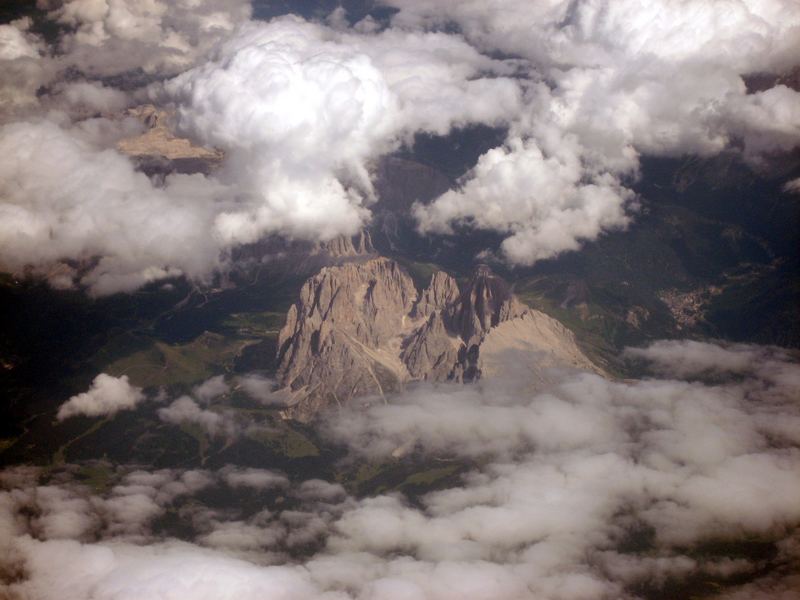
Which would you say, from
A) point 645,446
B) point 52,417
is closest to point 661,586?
point 645,446

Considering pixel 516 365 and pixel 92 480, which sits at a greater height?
pixel 516 365

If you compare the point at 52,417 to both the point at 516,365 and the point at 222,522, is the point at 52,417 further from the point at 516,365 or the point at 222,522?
the point at 516,365

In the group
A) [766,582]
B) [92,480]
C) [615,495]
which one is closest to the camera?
[766,582]

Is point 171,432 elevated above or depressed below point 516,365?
below

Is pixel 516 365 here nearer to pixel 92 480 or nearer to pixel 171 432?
pixel 171 432

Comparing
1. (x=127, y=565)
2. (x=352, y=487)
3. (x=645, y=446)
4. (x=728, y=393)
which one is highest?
(x=728, y=393)

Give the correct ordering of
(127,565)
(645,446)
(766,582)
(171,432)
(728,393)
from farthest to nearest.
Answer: (171,432), (728,393), (645,446), (127,565), (766,582)

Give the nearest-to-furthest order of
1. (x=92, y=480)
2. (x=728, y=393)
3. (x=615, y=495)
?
(x=615, y=495)
(x=92, y=480)
(x=728, y=393)

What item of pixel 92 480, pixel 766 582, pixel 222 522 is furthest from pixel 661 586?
pixel 92 480

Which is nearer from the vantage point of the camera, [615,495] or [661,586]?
[661,586]
